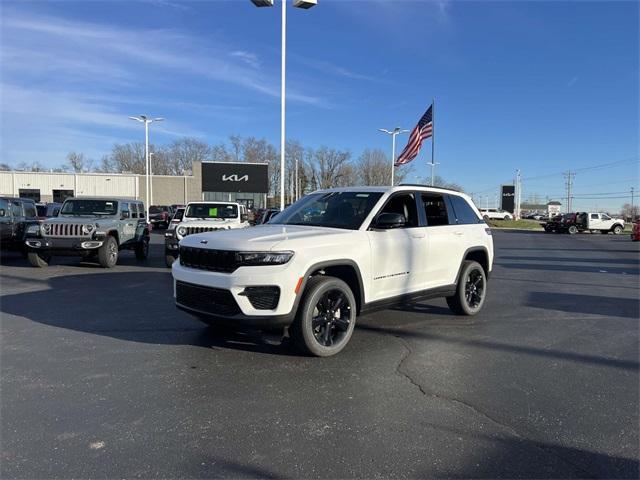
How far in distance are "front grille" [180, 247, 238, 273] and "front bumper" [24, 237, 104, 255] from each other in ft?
23.9

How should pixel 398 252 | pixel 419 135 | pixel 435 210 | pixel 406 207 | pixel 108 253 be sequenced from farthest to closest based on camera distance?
pixel 419 135 < pixel 108 253 < pixel 435 210 < pixel 406 207 < pixel 398 252

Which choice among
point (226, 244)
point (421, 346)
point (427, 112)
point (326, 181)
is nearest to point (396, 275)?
point (421, 346)

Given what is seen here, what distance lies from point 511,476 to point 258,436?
165 cm

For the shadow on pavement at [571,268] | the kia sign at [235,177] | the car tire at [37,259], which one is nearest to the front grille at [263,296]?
the car tire at [37,259]

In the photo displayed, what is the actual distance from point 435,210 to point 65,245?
911 centimetres

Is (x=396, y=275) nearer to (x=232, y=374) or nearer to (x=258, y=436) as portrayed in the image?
(x=232, y=374)

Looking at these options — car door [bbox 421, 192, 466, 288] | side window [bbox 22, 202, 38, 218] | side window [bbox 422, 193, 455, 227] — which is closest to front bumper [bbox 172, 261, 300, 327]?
car door [bbox 421, 192, 466, 288]

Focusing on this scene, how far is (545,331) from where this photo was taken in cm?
647

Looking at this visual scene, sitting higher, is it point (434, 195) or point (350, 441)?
point (434, 195)

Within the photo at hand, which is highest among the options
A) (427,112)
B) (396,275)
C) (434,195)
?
(427,112)

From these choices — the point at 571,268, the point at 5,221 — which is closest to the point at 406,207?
the point at 571,268

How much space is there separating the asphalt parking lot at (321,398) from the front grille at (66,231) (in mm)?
4565

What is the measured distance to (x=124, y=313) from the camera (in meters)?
7.04

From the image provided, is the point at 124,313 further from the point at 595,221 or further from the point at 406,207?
the point at 595,221
